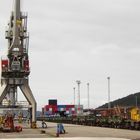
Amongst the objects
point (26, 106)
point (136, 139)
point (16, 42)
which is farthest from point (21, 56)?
point (136, 139)

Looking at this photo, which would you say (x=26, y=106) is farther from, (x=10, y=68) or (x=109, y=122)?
(x=109, y=122)

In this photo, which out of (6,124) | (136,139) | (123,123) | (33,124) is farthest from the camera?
(33,124)

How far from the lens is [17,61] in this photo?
282ft

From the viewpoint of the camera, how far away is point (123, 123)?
75.6m

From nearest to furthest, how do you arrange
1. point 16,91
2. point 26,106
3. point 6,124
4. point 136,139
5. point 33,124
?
point 136,139, point 6,124, point 33,124, point 26,106, point 16,91

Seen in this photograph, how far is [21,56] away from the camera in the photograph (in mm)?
87188

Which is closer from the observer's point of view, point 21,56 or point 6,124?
point 6,124

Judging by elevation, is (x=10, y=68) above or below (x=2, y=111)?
above

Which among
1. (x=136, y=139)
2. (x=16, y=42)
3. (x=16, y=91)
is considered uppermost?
(x=16, y=42)

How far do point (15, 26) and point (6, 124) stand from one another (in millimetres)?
25190

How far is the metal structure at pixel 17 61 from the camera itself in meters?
86.6

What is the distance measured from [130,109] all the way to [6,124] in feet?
63.2

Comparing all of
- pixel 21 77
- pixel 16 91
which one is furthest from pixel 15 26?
pixel 16 91

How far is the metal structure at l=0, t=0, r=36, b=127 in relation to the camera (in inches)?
3410
